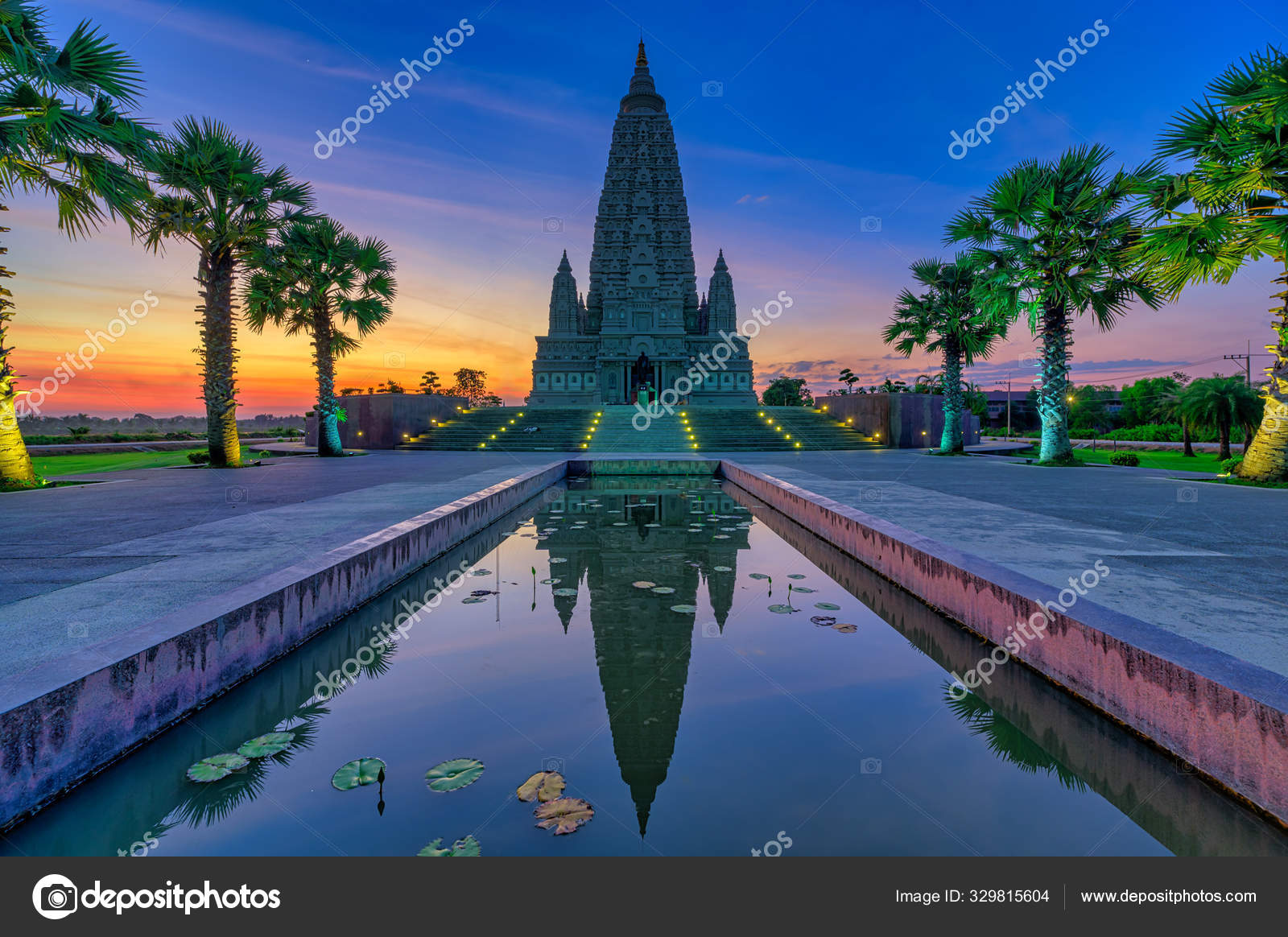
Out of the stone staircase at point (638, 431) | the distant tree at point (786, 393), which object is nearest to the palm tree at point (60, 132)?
the stone staircase at point (638, 431)

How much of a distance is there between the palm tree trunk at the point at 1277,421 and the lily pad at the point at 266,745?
1541 cm

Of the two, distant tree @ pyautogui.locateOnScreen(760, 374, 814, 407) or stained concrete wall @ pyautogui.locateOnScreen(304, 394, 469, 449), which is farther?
distant tree @ pyautogui.locateOnScreen(760, 374, 814, 407)

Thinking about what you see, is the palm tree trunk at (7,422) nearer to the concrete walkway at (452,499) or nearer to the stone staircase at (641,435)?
the concrete walkway at (452,499)

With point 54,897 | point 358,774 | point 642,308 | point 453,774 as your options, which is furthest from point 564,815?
point 642,308

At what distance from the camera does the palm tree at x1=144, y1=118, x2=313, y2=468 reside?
47.8 feet

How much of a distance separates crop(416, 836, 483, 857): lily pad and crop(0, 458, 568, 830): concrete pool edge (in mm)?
1648

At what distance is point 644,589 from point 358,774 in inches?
132

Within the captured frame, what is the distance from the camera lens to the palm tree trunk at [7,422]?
10.4 metres

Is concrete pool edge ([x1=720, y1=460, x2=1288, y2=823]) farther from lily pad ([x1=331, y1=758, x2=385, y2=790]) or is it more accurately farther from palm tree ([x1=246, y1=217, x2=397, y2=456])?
palm tree ([x1=246, y1=217, x2=397, y2=456])

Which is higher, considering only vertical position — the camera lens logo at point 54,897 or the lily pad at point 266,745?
the camera lens logo at point 54,897

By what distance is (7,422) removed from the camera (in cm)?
1045

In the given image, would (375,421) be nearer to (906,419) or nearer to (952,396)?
(906,419)

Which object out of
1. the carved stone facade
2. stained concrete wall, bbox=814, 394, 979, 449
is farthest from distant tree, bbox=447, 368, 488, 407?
stained concrete wall, bbox=814, 394, 979, 449

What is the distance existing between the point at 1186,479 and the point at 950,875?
13933 millimetres
